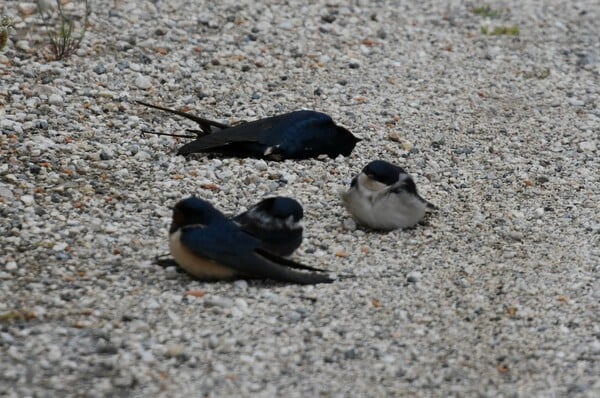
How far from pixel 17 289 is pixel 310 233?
5.63 ft

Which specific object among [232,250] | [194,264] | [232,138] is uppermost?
[232,250]

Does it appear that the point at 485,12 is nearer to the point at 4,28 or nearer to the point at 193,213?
the point at 4,28

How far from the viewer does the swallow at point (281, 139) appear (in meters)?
7.04

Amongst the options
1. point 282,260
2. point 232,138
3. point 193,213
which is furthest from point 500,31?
point 193,213

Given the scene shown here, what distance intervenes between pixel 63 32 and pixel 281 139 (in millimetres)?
2025

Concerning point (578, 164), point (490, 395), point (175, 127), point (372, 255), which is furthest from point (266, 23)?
point (490, 395)

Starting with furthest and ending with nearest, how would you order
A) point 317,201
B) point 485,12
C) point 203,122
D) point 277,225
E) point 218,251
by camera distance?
point 485,12 → point 203,122 → point 317,201 → point 277,225 → point 218,251

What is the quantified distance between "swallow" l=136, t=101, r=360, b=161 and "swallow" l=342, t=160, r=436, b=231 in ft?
3.00

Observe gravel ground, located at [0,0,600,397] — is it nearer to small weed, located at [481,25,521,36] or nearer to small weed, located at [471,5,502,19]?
small weed, located at [471,5,502,19]

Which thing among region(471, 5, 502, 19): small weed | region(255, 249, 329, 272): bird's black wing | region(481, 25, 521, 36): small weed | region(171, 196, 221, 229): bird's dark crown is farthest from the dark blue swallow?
region(471, 5, 502, 19): small weed

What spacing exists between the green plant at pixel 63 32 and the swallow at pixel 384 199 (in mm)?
2931

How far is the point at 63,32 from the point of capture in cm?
798

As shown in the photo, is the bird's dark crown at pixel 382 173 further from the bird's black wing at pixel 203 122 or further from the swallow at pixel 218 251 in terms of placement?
the bird's black wing at pixel 203 122

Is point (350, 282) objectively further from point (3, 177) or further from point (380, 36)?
point (380, 36)
